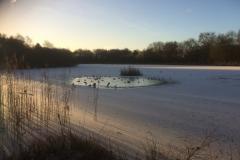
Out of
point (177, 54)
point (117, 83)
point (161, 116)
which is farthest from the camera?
point (177, 54)

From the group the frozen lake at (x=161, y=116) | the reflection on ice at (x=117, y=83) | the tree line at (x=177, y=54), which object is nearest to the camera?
the frozen lake at (x=161, y=116)

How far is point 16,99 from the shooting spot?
16.9ft

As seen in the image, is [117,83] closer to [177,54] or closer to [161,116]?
[161,116]

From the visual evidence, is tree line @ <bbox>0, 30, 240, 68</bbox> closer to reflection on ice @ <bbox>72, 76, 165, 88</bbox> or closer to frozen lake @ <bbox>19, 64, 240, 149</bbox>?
reflection on ice @ <bbox>72, 76, 165, 88</bbox>

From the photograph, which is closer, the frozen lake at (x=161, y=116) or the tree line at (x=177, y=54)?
the frozen lake at (x=161, y=116)

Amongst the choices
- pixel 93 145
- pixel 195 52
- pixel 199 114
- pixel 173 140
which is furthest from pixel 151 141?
pixel 195 52

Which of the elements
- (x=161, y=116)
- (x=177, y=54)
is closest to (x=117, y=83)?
(x=161, y=116)

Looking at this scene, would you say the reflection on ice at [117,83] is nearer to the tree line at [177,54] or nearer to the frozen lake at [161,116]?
the frozen lake at [161,116]

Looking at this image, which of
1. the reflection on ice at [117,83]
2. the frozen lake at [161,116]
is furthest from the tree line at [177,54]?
the frozen lake at [161,116]

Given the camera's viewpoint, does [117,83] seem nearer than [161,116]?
No

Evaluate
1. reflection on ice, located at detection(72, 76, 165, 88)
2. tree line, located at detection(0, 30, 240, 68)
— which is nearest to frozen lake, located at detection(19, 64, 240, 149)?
reflection on ice, located at detection(72, 76, 165, 88)

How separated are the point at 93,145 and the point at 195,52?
127 ft

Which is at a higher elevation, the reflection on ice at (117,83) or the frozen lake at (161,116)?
the frozen lake at (161,116)

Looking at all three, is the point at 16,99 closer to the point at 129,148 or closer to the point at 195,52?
the point at 129,148
